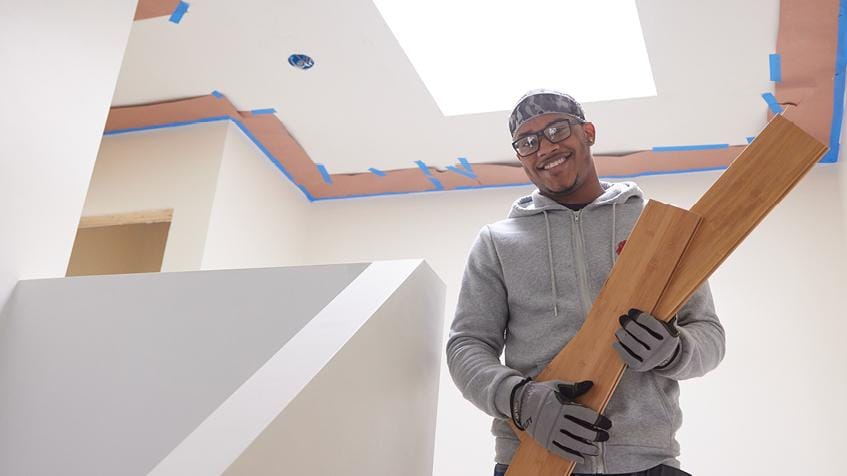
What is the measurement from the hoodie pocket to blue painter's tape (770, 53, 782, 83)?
Answer: 221 centimetres

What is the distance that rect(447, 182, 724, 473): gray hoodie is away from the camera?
4.09 ft

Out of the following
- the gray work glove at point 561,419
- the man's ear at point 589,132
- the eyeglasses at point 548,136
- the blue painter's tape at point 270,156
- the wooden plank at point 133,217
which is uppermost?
the blue painter's tape at point 270,156

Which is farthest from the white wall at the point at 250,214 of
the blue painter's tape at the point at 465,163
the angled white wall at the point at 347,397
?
the angled white wall at the point at 347,397

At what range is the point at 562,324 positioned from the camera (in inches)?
53.9

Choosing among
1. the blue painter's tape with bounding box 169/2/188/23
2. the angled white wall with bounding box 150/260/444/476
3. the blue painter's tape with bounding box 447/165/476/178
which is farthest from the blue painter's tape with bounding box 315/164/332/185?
the angled white wall with bounding box 150/260/444/476

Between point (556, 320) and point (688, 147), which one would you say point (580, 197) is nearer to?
point (556, 320)

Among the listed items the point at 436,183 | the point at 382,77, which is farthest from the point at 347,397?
the point at 436,183

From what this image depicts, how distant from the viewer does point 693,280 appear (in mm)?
1253

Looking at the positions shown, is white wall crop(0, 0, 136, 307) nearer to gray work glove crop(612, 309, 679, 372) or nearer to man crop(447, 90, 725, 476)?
man crop(447, 90, 725, 476)

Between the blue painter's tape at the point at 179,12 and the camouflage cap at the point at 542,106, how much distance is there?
204cm

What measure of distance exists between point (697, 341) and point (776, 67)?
2.21m

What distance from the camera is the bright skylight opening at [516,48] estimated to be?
9.76ft

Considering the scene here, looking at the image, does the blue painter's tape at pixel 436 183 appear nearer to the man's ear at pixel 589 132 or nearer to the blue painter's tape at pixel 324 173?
the blue painter's tape at pixel 324 173

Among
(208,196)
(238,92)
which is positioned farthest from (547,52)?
(208,196)
